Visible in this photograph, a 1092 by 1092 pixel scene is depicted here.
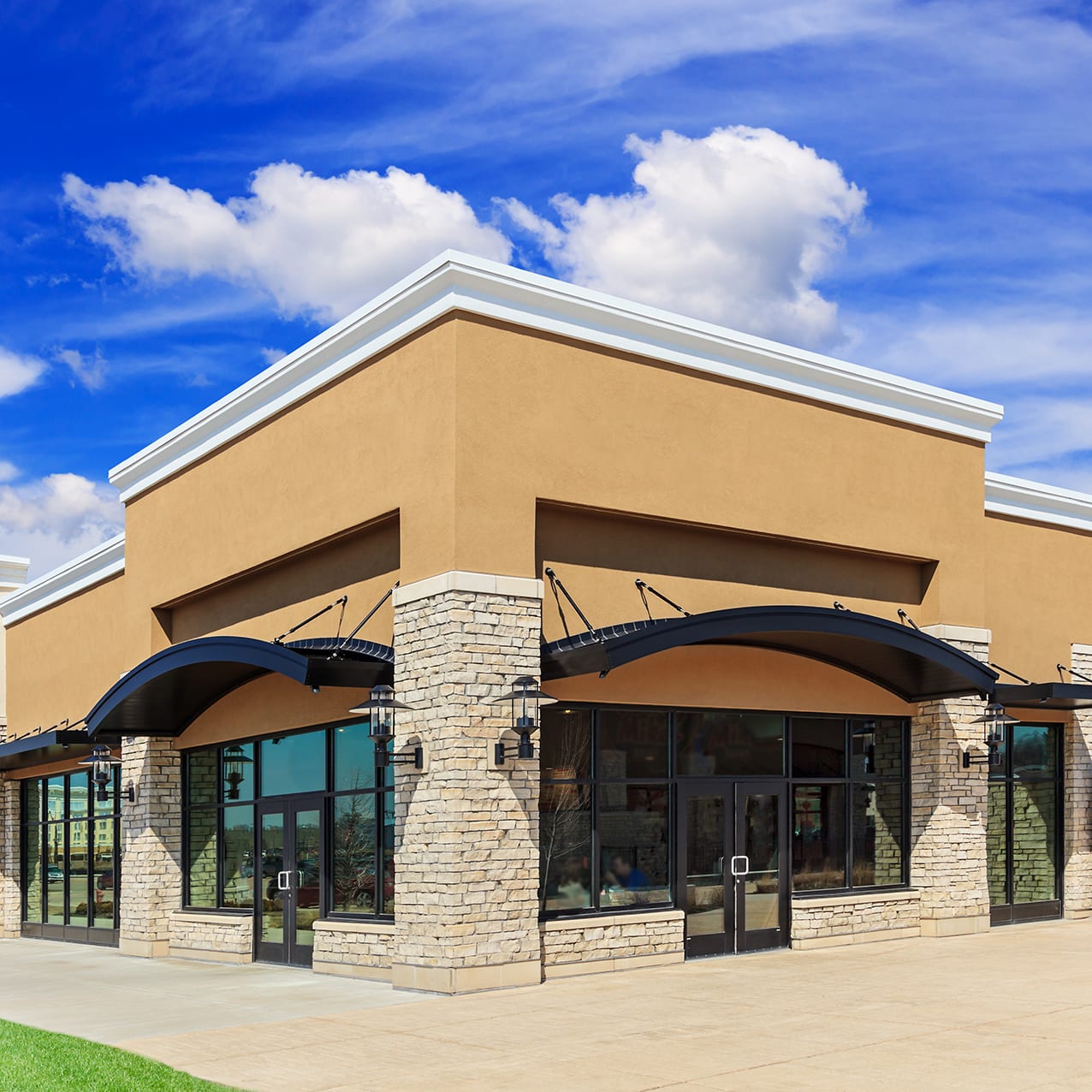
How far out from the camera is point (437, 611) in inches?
596

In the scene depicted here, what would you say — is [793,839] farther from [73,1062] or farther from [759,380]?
[73,1062]

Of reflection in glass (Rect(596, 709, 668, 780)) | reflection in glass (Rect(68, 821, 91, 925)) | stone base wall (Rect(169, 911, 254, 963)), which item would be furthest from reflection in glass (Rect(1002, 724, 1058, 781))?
reflection in glass (Rect(68, 821, 91, 925))

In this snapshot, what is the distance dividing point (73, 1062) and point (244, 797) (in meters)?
9.39

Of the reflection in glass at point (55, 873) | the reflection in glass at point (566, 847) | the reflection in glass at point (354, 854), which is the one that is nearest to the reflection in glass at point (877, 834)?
the reflection in glass at point (566, 847)

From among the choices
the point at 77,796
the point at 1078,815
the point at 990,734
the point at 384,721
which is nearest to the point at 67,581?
the point at 77,796

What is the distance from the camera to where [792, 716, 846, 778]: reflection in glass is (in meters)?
18.7

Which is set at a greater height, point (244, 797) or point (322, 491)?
point (322, 491)

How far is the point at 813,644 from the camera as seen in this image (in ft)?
60.0

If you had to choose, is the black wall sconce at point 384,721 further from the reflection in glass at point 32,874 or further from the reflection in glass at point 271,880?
the reflection in glass at point 32,874

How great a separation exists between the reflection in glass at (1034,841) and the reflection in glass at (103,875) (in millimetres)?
15331

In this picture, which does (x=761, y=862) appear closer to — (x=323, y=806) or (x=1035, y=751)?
(x=323, y=806)

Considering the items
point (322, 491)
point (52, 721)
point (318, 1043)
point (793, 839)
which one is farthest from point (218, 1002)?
point (52, 721)

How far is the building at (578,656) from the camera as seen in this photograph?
50.2 ft

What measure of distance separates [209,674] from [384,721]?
4.76 metres
